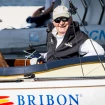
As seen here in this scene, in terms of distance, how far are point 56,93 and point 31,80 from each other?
0.86 feet

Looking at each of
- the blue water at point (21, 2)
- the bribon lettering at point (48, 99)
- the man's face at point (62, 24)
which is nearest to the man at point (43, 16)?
the blue water at point (21, 2)

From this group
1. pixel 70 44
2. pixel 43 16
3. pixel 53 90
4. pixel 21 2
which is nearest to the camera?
pixel 53 90

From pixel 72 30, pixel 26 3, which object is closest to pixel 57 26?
pixel 72 30

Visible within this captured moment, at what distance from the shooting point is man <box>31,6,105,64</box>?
5867 mm

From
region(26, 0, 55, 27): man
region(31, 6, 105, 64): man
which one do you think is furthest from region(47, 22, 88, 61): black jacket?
region(26, 0, 55, 27): man

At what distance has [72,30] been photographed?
5.91m

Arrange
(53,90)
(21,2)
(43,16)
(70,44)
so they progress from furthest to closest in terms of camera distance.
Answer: (21,2) → (43,16) → (70,44) → (53,90)

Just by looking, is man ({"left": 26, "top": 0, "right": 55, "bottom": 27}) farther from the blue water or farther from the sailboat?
the sailboat

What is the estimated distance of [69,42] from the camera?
5918mm

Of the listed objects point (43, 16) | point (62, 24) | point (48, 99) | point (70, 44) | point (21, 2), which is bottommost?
point (48, 99)

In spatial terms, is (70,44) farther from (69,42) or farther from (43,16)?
(43,16)

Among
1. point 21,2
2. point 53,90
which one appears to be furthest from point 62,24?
point 21,2

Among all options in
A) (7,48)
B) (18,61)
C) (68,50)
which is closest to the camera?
(68,50)

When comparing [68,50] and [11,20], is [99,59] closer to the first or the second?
[68,50]
